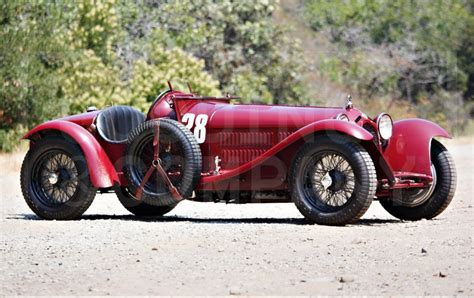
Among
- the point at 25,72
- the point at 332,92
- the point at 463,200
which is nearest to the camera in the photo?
the point at 463,200

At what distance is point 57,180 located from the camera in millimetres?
11969

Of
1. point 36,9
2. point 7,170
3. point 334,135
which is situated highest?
point 36,9

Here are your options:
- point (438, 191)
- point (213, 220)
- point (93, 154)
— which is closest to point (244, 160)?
point (213, 220)

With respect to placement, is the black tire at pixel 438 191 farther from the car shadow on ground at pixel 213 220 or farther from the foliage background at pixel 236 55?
the foliage background at pixel 236 55

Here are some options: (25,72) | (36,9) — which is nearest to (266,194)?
(25,72)

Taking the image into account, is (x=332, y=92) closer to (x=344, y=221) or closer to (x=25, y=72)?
(x=25, y=72)

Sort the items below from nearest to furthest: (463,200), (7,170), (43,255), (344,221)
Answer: (43,255)
(344,221)
(463,200)
(7,170)

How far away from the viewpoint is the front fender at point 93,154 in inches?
460

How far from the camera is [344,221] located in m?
10.6

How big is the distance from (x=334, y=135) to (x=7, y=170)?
10.9 meters

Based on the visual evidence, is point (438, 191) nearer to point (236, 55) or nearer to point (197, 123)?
point (197, 123)

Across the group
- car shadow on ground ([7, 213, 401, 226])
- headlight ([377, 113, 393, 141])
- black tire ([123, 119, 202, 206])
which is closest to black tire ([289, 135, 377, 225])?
car shadow on ground ([7, 213, 401, 226])

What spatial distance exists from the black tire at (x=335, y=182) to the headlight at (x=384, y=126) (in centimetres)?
64

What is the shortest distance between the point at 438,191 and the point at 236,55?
22.6 metres
